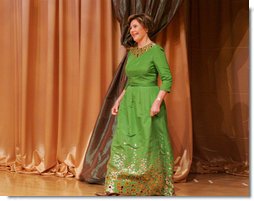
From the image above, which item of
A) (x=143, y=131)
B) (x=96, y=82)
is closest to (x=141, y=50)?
(x=143, y=131)

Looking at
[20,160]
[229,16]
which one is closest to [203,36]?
[229,16]

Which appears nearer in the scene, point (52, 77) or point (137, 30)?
point (137, 30)

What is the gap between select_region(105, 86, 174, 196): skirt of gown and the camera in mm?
2898

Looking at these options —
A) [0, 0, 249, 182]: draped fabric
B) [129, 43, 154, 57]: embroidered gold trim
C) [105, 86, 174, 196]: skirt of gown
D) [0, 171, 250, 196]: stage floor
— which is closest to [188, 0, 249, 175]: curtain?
[0, 0, 249, 182]: draped fabric

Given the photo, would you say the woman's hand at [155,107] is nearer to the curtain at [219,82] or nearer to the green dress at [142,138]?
the green dress at [142,138]

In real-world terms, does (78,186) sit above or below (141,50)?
below

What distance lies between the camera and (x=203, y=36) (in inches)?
170

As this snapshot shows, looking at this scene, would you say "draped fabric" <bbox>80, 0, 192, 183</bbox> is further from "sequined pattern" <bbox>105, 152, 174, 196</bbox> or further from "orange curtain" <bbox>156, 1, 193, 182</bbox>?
"sequined pattern" <bbox>105, 152, 174, 196</bbox>

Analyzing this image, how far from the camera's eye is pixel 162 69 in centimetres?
286

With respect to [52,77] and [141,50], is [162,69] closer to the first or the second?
[141,50]

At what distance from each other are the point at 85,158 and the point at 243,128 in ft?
5.36

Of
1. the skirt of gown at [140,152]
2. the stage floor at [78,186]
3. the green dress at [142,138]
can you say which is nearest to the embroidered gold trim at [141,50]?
the green dress at [142,138]

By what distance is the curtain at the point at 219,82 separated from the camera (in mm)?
4191

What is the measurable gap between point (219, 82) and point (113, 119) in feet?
4.37
